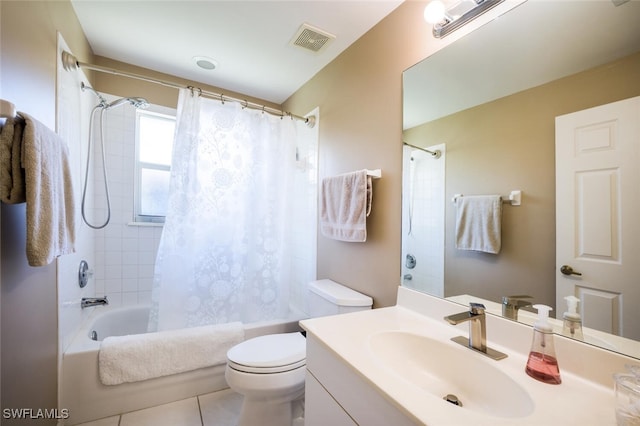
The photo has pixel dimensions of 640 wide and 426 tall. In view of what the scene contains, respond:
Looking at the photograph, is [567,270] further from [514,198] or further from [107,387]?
[107,387]

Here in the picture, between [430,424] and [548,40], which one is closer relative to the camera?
[430,424]

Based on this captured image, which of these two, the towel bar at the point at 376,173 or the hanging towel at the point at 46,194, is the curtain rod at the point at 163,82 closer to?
the hanging towel at the point at 46,194

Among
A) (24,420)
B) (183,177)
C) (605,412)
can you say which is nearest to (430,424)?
(605,412)

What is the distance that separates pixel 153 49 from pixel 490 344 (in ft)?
9.00

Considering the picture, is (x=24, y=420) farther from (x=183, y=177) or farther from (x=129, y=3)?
(x=129, y=3)

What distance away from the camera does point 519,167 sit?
958mm

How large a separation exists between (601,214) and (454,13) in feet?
3.19

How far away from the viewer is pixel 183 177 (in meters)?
1.74

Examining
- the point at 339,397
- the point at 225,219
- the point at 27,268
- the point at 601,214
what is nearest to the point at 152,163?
the point at 225,219

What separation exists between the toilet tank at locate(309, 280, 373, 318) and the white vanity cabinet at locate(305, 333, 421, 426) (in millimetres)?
551

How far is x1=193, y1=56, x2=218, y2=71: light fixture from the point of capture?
6.76ft

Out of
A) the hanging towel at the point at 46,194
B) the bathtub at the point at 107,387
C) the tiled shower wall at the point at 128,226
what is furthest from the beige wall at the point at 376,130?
the hanging towel at the point at 46,194

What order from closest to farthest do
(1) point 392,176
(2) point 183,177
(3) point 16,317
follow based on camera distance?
(3) point 16,317
(1) point 392,176
(2) point 183,177

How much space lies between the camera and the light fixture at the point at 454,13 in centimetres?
105
